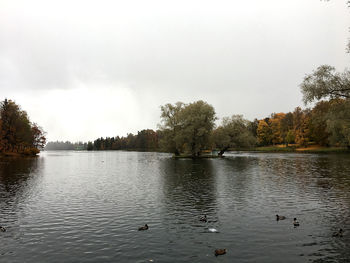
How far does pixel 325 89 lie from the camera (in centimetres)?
3594

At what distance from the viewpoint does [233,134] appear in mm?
121312

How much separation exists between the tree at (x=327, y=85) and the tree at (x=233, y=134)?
3157 inches

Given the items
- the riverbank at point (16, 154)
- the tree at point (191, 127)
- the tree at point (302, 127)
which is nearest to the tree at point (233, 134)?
the tree at point (191, 127)

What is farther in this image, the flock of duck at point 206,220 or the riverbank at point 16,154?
the riverbank at point 16,154

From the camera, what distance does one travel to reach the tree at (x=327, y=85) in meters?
35.6

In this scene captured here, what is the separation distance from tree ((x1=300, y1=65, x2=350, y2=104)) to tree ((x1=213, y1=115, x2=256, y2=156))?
80.2 m

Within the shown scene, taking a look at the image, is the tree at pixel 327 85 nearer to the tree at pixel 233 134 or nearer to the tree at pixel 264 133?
the tree at pixel 233 134

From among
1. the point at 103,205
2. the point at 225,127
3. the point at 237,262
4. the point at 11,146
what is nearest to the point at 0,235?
the point at 103,205

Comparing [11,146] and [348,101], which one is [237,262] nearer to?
[348,101]

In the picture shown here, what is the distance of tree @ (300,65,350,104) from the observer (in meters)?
35.6

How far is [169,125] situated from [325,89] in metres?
79.1

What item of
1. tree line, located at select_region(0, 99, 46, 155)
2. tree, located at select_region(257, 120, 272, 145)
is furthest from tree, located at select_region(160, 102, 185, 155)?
tree, located at select_region(257, 120, 272, 145)

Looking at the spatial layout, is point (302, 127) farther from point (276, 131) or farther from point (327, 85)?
point (327, 85)

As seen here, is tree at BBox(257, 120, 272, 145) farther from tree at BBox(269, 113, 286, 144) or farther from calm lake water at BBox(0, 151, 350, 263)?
calm lake water at BBox(0, 151, 350, 263)
